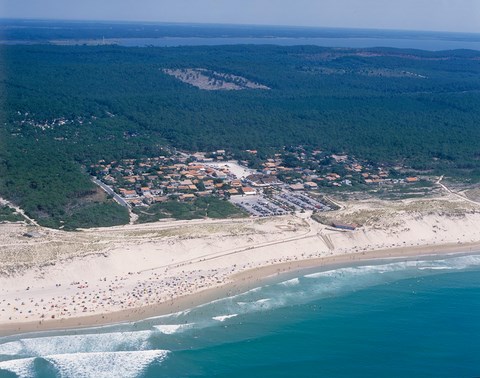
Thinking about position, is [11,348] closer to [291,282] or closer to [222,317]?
[222,317]

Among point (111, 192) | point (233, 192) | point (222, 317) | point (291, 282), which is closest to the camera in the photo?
point (222, 317)

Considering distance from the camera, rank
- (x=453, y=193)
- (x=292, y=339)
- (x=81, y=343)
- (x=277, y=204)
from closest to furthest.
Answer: (x=81, y=343) → (x=292, y=339) → (x=277, y=204) → (x=453, y=193)

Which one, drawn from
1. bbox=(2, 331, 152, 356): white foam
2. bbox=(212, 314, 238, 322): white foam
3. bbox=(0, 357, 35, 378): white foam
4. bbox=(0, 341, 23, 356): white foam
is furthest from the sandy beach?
bbox=(0, 357, 35, 378): white foam

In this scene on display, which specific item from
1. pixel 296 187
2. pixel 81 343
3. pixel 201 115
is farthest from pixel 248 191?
pixel 201 115

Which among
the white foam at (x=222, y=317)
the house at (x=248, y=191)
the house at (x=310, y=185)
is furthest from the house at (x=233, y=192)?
the white foam at (x=222, y=317)

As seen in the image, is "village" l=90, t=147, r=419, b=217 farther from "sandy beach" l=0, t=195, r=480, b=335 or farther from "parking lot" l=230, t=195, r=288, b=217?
"sandy beach" l=0, t=195, r=480, b=335

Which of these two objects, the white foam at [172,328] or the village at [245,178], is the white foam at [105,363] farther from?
the village at [245,178]

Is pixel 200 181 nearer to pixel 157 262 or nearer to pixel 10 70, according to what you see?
pixel 157 262
